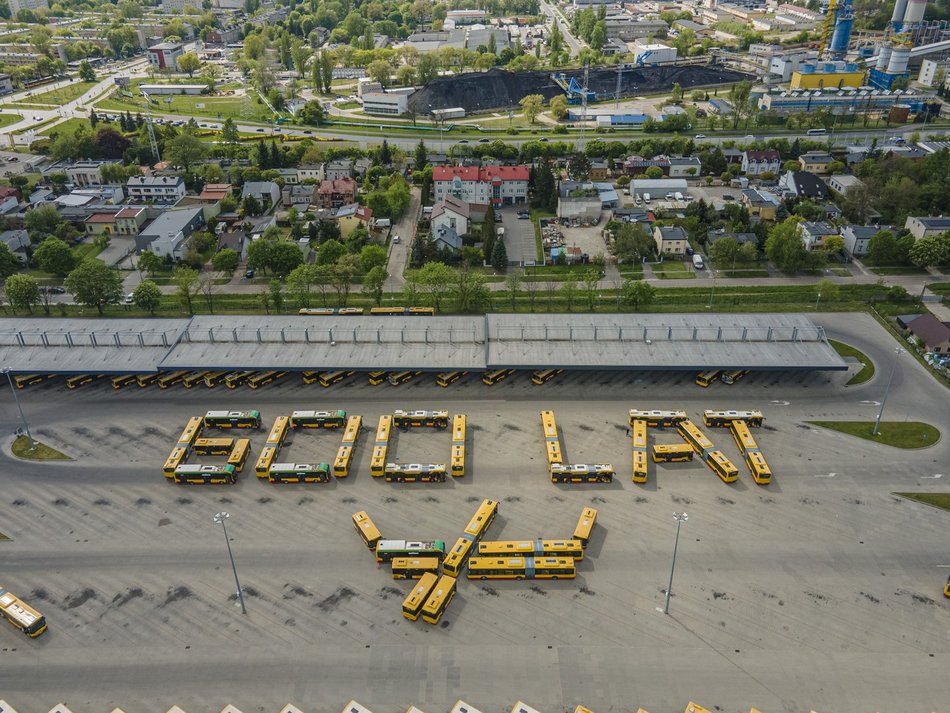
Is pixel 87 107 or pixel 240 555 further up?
pixel 87 107

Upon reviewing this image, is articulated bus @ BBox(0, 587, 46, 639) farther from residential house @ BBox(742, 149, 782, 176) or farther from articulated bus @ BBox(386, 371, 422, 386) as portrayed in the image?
residential house @ BBox(742, 149, 782, 176)

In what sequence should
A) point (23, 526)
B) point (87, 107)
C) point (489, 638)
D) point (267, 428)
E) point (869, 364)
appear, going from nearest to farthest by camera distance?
Answer: point (489, 638), point (23, 526), point (267, 428), point (869, 364), point (87, 107)

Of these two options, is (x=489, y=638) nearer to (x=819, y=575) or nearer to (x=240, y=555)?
(x=240, y=555)

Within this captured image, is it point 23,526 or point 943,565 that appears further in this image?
point 23,526

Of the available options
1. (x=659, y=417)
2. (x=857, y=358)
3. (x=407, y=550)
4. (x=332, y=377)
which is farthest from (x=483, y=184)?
(x=407, y=550)

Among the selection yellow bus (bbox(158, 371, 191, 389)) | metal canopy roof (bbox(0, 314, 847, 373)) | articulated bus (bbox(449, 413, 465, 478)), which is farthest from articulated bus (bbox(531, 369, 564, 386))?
yellow bus (bbox(158, 371, 191, 389))

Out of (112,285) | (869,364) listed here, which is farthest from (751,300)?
(112,285)

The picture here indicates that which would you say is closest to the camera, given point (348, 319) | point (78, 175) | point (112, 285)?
point (348, 319)
